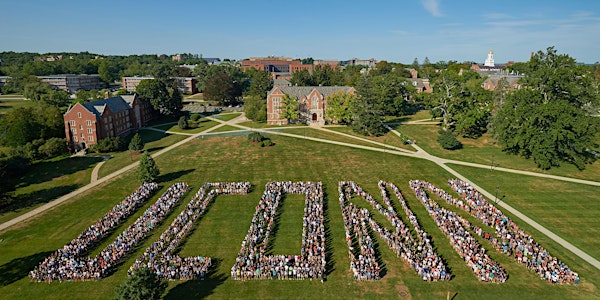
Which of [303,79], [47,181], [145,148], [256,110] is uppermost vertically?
[303,79]

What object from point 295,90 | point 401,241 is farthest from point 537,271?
point 295,90

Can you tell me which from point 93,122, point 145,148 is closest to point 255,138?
point 145,148

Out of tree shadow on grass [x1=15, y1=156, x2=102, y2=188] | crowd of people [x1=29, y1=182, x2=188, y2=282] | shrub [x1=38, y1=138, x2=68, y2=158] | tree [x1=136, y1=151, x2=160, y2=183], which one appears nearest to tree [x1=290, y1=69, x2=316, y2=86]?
tree shadow on grass [x1=15, y1=156, x2=102, y2=188]

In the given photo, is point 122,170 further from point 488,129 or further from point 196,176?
point 488,129

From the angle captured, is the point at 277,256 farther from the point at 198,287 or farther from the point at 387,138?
the point at 387,138

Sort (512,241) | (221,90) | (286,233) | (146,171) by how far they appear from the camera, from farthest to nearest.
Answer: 1. (221,90)
2. (146,171)
3. (286,233)
4. (512,241)

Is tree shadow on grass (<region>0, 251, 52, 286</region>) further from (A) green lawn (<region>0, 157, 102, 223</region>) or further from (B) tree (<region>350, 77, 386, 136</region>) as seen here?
(B) tree (<region>350, 77, 386, 136</region>)

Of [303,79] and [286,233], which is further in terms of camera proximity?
[303,79]
